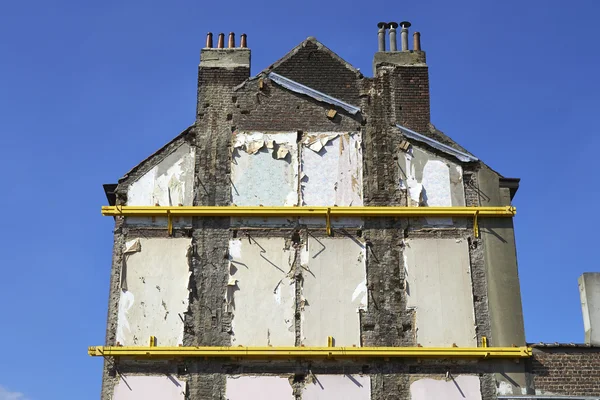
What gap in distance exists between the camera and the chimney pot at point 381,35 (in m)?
18.1

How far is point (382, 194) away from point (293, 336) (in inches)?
130

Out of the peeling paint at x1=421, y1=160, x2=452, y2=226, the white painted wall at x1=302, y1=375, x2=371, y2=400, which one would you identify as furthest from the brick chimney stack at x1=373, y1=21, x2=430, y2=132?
the white painted wall at x1=302, y1=375, x2=371, y2=400

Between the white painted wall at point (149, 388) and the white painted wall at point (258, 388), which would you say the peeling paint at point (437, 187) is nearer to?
the white painted wall at point (258, 388)

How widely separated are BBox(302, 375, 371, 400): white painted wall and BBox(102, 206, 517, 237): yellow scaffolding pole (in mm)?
2761

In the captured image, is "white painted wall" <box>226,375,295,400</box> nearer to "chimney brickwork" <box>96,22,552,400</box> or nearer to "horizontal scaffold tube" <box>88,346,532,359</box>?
"chimney brickwork" <box>96,22,552,400</box>

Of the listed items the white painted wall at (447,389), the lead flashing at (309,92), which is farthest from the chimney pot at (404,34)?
the white painted wall at (447,389)

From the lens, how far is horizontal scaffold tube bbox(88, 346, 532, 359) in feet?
49.0

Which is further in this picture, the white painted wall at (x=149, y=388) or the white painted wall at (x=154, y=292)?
the white painted wall at (x=154, y=292)

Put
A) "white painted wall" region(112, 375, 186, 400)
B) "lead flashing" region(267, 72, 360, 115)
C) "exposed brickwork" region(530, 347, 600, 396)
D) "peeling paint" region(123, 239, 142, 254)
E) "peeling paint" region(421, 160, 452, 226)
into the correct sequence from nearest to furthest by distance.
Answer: "white painted wall" region(112, 375, 186, 400) < "exposed brickwork" region(530, 347, 600, 396) < "peeling paint" region(123, 239, 142, 254) < "peeling paint" region(421, 160, 452, 226) < "lead flashing" region(267, 72, 360, 115)

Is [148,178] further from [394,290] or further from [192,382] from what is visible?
[394,290]

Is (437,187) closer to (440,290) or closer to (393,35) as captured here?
(440,290)

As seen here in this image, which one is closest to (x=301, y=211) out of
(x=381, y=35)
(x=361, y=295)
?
(x=361, y=295)

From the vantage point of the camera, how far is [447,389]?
14.9 metres

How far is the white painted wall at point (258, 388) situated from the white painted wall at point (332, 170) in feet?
11.4
